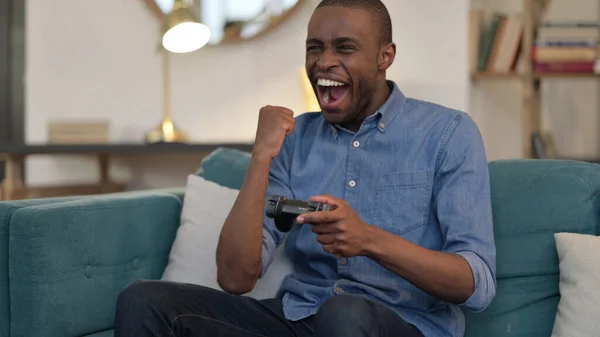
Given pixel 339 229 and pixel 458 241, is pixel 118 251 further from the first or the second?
pixel 458 241

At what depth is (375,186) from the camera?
166 centimetres

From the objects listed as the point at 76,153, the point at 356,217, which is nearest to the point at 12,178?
the point at 76,153

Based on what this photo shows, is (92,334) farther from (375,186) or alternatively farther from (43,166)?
(43,166)

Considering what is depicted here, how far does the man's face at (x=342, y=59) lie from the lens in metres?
1.68

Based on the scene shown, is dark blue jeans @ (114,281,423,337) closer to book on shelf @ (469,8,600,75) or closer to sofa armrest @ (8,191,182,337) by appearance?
sofa armrest @ (8,191,182,337)

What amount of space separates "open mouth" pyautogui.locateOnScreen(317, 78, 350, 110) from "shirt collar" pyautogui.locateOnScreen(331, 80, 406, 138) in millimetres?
69

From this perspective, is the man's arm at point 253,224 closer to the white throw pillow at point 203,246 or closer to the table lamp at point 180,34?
the white throw pillow at point 203,246

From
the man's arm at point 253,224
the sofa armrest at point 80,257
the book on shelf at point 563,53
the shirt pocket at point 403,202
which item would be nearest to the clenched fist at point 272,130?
the man's arm at point 253,224

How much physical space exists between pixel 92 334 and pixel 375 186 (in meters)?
0.68

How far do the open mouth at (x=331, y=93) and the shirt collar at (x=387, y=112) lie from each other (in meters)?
0.07

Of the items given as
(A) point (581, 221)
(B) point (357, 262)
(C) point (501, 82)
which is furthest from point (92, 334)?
(C) point (501, 82)

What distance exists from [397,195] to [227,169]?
0.60 metres

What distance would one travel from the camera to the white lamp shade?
320 cm

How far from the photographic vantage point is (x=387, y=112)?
1720 millimetres
